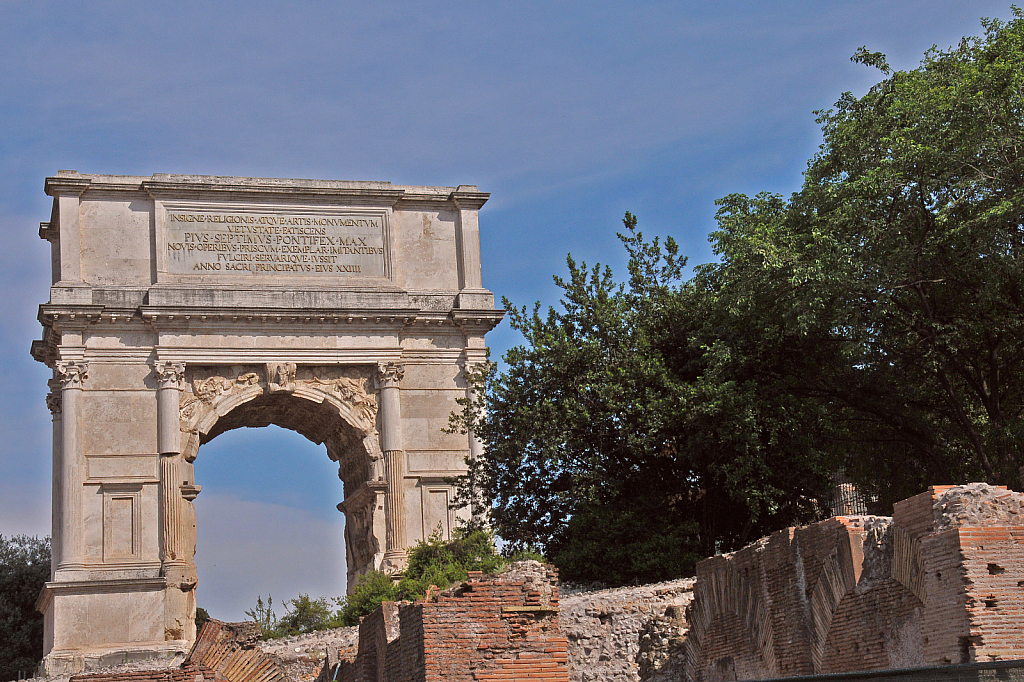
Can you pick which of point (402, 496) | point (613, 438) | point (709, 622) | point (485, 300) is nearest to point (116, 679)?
point (709, 622)

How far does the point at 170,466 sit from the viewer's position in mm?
30641

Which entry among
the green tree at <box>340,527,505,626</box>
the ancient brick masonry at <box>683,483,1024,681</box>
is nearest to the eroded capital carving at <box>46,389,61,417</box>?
the green tree at <box>340,527,505,626</box>

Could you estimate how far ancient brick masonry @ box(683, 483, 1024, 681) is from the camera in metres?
11.0

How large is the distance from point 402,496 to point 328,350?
353 cm

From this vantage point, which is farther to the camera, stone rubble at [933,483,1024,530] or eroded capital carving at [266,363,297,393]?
eroded capital carving at [266,363,297,393]

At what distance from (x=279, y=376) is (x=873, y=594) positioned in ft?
68.0

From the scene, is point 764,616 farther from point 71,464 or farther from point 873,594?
point 71,464

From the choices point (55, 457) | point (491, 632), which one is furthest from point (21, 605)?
point (491, 632)

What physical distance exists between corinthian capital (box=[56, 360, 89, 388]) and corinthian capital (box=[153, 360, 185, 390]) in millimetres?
1437

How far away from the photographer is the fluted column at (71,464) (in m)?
29.7

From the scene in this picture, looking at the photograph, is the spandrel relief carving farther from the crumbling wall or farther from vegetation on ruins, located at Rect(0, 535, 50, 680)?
the crumbling wall

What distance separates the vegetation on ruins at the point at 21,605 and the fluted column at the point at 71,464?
34.2 feet

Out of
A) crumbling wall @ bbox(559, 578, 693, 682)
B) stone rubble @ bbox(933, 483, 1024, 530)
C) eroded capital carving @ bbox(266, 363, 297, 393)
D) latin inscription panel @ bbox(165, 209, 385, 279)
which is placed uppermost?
latin inscription panel @ bbox(165, 209, 385, 279)

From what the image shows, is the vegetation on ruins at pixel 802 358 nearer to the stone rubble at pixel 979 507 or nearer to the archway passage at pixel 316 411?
the archway passage at pixel 316 411
